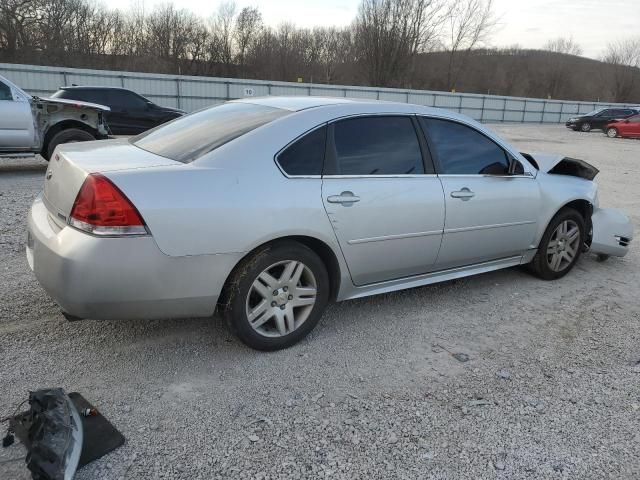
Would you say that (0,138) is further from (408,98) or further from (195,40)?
(195,40)

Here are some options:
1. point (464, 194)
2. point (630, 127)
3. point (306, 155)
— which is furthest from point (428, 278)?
point (630, 127)

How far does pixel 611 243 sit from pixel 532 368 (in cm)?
270

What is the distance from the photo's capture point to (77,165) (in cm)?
287

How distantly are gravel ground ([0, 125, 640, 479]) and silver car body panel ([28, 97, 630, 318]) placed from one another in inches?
15.7

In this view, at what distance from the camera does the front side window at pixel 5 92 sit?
332 inches

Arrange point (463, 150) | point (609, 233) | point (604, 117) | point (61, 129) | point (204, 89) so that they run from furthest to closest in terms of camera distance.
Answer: point (604, 117) < point (204, 89) < point (61, 129) < point (609, 233) < point (463, 150)

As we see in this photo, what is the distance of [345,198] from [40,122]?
25.0 feet

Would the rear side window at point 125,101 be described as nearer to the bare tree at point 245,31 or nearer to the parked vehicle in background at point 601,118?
the parked vehicle in background at point 601,118

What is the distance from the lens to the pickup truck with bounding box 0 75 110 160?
332 inches

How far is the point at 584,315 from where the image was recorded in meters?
4.15

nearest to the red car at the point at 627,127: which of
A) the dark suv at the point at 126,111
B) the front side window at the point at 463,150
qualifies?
the dark suv at the point at 126,111

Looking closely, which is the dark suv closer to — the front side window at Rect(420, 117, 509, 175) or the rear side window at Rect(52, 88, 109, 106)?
the rear side window at Rect(52, 88, 109, 106)

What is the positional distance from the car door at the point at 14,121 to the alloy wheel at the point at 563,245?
815cm

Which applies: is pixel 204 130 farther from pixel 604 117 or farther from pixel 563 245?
pixel 604 117
